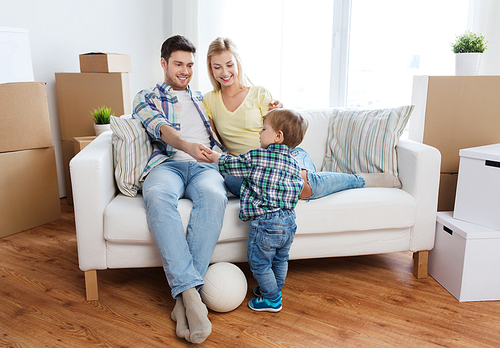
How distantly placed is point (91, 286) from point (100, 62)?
171cm

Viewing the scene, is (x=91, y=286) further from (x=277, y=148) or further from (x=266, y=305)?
(x=277, y=148)

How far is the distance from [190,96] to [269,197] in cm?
76

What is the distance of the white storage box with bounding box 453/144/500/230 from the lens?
1627 millimetres

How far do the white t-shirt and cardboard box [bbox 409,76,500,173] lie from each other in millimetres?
1185

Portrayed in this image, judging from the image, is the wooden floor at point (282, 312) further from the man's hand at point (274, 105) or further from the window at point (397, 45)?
the window at point (397, 45)

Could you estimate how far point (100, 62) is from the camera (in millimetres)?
2787

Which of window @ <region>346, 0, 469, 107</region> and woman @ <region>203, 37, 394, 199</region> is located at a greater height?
window @ <region>346, 0, 469, 107</region>

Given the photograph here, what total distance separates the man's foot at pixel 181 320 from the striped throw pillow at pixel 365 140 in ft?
3.46

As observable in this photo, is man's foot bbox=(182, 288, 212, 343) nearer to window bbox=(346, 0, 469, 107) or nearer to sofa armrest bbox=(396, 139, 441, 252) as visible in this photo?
sofa armrest bbox=(396, 139, 441, 252)

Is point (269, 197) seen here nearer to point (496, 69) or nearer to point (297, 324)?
point (297, 324)

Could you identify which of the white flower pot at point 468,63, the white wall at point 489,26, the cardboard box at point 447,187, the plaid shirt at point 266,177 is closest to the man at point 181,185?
the plaid shirt at point 266,177

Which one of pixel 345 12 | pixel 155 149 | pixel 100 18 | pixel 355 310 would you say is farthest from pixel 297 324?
pixel 100 18

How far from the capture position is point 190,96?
1.95 m

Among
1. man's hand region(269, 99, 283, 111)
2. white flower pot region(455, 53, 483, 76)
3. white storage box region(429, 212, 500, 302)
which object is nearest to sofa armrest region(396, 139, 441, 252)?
white storage box region(429, 212, 500, 302)
